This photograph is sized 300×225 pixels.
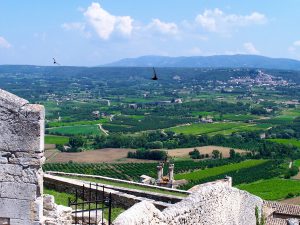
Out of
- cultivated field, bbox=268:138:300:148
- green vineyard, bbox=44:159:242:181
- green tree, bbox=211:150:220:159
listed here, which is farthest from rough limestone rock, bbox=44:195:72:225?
cultivated field, bbox=268:138:300:148

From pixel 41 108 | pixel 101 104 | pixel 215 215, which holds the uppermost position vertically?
pixel 41 108

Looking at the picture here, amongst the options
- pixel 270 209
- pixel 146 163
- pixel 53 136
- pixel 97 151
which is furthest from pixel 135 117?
pixel 270 209

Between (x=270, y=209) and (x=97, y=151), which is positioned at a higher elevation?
(x=270, y=209)

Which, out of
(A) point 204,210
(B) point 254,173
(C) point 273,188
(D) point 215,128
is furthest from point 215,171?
(A) point 204,210

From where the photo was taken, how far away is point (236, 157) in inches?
3000

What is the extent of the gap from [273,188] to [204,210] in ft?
147

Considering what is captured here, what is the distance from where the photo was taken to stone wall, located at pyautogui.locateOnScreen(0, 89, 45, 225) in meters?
7.10

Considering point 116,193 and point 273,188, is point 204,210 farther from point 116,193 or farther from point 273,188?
point 273,188

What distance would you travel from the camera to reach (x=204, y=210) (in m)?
11.2

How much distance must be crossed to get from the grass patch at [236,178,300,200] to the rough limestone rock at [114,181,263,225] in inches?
1330

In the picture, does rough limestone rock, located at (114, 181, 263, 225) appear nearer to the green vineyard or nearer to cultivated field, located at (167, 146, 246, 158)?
the green vineyard

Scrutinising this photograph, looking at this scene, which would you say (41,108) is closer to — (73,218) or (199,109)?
(73,218)

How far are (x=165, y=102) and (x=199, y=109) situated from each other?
25.4 metres

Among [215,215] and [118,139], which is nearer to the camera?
[215,215]
